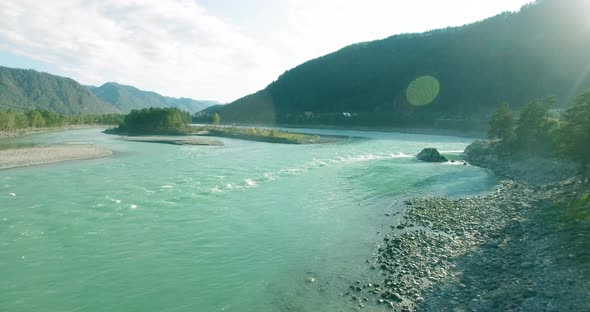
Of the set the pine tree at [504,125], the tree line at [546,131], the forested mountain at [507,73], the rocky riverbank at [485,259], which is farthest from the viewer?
the forested mountain at [507,73]

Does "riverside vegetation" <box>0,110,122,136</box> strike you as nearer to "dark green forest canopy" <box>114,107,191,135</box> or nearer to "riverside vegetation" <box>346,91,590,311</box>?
"dark green forest canopy" <box>114,107,191,135</box>

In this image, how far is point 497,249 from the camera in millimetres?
18531

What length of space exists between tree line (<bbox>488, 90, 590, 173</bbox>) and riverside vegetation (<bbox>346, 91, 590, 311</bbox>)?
145 millimetres

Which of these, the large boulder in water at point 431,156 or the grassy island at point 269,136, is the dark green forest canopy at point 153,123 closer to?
the grassy island at point 269,136

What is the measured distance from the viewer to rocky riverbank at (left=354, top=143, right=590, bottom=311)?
1345cm

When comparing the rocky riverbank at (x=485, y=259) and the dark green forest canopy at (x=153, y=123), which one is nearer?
the rocky riverbank at (x=485, y=259)

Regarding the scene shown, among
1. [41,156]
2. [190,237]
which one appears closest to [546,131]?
[190,237]

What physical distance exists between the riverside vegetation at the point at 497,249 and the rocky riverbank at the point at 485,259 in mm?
35

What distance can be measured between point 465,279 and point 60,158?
182 feet

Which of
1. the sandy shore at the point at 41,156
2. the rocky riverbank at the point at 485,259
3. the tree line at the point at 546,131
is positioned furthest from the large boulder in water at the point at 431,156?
the sandy shore at the point at 41,156

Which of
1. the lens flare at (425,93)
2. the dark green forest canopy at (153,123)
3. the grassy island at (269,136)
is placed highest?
the lens flare at (425,93)

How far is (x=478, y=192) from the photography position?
34125 mm

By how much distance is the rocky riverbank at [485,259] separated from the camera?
13.4m

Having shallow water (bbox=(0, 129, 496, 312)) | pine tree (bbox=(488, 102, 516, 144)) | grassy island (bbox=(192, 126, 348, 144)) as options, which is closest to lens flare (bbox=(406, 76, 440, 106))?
grassy island (bbox=(192, 126, 348, 144))
